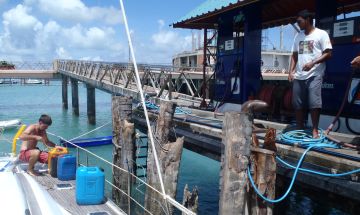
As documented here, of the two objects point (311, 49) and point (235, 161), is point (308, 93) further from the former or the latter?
point (235, 161)

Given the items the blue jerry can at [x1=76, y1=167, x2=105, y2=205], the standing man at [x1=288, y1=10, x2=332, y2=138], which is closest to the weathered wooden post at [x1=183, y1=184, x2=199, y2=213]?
the blue jerry can at [x1=76, y1=167, x2=105, y2=205]

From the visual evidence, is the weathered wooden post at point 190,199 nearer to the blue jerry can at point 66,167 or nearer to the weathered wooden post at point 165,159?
the weathered wooden post at point 165,159

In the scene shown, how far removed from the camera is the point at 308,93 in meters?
6.68

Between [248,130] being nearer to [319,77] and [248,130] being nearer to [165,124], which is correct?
[319,77]

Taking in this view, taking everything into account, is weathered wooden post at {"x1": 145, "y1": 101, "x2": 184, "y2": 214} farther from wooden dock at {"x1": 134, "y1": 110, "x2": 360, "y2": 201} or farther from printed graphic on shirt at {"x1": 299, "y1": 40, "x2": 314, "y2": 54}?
printed graphic on shirt at {"x1": 299, "y1": 40, "x2": 314, "y2": 54}

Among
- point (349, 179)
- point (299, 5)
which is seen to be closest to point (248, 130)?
point (349, 179)

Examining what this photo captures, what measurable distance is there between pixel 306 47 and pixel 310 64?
0.37m

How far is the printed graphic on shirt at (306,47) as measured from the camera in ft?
21.6

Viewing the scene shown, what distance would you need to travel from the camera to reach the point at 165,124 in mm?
7770

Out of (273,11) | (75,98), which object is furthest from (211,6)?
(75,98)

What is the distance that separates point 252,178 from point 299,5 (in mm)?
7289

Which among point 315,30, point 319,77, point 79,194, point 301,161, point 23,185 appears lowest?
point 79,194

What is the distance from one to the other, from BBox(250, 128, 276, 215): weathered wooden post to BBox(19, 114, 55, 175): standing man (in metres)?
5.02

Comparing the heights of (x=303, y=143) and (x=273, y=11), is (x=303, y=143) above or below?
below
